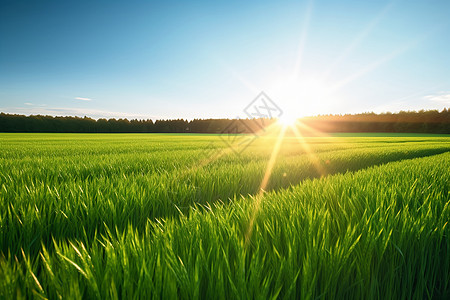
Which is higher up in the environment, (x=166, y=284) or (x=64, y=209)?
(x=166, y=284)

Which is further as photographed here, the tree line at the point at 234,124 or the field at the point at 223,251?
the tree line at the point at 234,124

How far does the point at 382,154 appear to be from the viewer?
8.23m

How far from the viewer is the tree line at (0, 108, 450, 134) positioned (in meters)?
47.1

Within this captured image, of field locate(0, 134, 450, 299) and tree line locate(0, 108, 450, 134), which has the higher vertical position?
tree line locate(0, 108, 450, 134)

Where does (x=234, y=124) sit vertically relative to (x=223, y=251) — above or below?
above

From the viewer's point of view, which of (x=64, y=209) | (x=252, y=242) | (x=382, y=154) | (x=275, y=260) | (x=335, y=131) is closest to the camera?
(x=275, y=260)

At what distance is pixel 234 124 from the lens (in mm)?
56219

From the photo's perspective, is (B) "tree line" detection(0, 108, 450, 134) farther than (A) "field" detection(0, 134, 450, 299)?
Yes

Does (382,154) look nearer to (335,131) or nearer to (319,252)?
(319,252)

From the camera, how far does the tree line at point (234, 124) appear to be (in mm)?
47094

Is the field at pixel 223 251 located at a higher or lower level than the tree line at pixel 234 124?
lower

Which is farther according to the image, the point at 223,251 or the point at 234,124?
the point at 234,124

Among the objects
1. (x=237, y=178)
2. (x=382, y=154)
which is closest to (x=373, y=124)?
(x=382, y=154)

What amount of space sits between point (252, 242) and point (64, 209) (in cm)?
162
